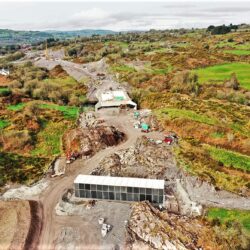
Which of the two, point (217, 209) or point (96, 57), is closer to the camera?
point (217, 209)

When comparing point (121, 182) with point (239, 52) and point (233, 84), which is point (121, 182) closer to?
point (233, 84)

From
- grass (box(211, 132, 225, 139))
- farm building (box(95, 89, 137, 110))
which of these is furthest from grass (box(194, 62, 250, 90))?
grass (box(211, 132, 225, 139))

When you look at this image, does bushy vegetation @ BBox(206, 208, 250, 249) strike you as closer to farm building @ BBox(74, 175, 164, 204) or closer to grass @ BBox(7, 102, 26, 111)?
farm building @ BBox(74, 175, 164, 204)

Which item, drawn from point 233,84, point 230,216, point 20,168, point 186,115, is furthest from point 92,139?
point 233,84

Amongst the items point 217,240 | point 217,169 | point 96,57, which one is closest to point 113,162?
point 217,169

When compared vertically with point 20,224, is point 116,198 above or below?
above

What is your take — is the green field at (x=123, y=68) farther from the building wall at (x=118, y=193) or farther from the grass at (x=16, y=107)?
the building wall at (x=118, y=193)

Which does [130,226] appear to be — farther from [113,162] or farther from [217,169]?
[217,169]
